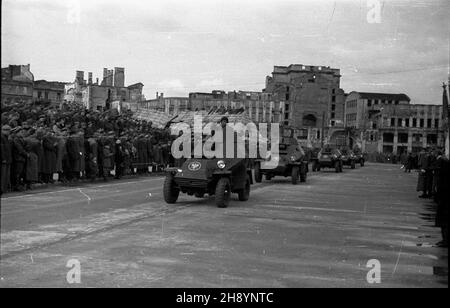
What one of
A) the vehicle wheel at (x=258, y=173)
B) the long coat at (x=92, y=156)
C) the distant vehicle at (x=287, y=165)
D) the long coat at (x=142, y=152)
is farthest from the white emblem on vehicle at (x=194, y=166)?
the long coat at (x=142, y=152)

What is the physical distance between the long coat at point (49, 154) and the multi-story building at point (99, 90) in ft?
52.9

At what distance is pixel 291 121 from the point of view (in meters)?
100

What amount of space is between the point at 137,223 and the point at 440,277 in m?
5.70

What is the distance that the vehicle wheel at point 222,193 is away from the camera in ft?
44.9

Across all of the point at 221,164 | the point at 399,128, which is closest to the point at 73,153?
the point at 221,164

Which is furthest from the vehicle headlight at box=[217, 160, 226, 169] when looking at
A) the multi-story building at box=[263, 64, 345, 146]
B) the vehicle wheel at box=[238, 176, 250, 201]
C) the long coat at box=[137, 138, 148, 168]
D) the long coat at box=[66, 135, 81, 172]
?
the multi-story building at box=[263, 64, 345, 146]

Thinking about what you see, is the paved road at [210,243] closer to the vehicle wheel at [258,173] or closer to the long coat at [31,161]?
the long coat at [31,161]

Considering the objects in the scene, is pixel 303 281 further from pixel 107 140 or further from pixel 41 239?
pixel 107 140

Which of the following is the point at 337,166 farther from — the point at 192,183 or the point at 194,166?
the point at 192,183

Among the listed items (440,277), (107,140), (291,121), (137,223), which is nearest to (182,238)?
(137,223)

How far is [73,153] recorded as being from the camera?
1959 cm

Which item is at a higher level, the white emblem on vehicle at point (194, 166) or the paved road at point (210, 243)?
the white emblem on vehicle at point (194, 166)

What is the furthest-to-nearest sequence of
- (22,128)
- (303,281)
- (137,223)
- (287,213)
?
1. (22,128)
2. (287,213)
3. (137,223)
4. (303,281)

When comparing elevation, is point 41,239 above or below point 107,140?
below
